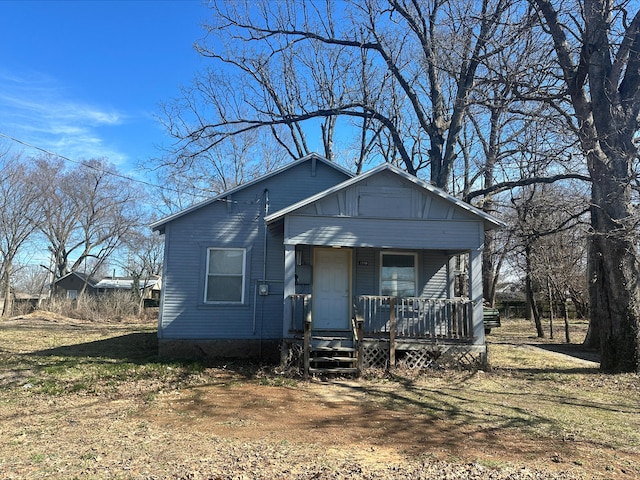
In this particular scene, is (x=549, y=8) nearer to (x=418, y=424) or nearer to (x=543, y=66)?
(x=543, y=66)

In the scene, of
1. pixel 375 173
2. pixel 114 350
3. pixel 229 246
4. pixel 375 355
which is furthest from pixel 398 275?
pixel 114 350

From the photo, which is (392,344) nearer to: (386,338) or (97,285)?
(386,338)

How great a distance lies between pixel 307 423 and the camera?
243 inches

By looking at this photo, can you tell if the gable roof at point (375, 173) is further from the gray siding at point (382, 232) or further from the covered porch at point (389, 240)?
the gray siding at point (382, 232)

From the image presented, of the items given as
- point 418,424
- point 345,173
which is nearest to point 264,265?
point 345,173

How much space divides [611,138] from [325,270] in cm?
738

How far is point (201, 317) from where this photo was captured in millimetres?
11680

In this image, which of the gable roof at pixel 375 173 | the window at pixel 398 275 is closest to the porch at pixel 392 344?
the window at pixel 398 275

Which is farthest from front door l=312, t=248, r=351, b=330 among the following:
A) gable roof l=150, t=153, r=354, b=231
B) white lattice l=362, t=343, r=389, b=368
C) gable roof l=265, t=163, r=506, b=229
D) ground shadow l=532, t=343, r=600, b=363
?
ground shadow l=532, t=343, r=600, b=363

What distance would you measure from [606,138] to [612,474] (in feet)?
25.9

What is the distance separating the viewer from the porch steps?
31.2ft

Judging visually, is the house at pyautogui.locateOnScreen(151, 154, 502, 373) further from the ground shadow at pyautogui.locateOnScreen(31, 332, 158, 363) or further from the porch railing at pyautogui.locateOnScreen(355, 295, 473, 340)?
the ground shadow at pyautogui.locateOnScreen(31, 332, 158, 363)

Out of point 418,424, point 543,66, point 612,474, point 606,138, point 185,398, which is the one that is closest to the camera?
point 612,474

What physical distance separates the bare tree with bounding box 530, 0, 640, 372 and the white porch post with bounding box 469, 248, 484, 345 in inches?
102
